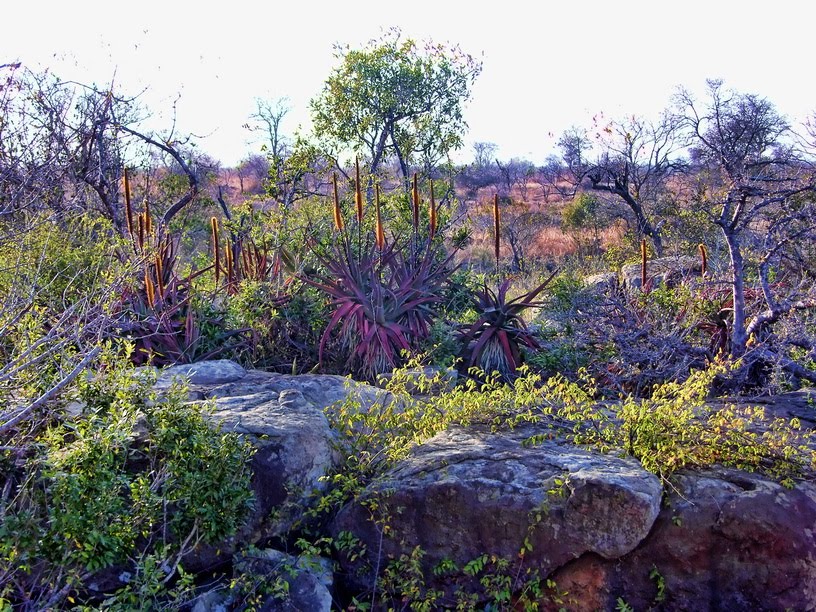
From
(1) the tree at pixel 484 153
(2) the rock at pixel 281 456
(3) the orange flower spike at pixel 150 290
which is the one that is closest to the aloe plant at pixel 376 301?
(3) the orange flower spike at pixel 150 290

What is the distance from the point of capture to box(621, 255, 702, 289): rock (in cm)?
980

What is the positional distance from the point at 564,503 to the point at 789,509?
41.9 inches

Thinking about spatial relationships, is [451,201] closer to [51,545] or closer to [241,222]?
[241,222]

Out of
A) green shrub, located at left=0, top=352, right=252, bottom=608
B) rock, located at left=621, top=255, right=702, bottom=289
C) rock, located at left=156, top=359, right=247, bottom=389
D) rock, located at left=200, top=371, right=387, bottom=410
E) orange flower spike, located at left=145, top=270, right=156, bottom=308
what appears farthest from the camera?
rock, located at left=621, top=255, right=702, bottom=289

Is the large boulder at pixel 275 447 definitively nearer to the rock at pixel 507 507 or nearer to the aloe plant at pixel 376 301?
the rock at pixel 507 507

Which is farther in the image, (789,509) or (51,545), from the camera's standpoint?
Result: (789,509)

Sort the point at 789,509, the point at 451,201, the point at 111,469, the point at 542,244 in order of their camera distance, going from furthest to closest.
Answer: the point at 542,244 < the point at 451,201 < the point at 789,509 < the point at 111,469

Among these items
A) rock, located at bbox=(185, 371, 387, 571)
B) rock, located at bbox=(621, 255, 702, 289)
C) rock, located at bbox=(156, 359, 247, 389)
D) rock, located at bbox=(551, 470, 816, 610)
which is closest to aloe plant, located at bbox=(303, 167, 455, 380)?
rock, located at bbox=(156, 359, 247, 389)

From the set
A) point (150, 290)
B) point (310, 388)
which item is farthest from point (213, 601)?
point (150, 290)

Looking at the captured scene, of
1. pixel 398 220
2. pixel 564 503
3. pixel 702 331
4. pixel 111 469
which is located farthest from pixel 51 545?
pixel 398 220

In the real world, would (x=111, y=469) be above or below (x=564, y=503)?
above

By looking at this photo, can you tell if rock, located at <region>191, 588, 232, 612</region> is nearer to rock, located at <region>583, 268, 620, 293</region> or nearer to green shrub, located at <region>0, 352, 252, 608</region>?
green shrub, located at <region>0, 352, 252, 608</region>

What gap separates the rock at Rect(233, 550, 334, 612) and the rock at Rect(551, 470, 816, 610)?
115cm

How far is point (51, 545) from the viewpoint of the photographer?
327 centimetres
